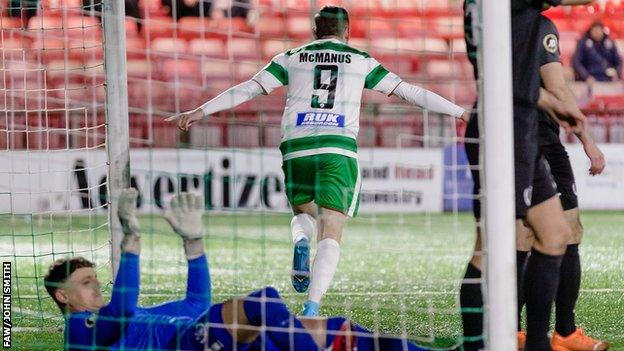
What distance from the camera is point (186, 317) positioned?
4262 mm

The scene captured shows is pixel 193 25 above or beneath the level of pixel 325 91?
above

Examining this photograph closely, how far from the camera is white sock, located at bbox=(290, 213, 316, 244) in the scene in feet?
19.3

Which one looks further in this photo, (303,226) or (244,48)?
(244,48)

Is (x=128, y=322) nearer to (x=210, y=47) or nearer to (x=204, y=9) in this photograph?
(x=204, y=9)

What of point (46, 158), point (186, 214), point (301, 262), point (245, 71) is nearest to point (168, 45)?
point (245, 71)

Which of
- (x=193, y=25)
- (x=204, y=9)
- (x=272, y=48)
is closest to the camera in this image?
(x=204, y=9)

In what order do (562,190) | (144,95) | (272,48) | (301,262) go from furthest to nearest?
(272,48) → (144,95) → (301,262) → (562,190)

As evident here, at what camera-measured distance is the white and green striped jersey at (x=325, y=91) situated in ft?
18.8

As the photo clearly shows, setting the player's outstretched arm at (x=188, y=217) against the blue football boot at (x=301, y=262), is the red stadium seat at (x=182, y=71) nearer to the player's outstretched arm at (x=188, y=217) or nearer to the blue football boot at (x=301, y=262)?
the blue football boot at (x=301, y=262)

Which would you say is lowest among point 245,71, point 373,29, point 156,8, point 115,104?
point 115,104

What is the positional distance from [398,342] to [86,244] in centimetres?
520

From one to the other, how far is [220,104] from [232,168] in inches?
302

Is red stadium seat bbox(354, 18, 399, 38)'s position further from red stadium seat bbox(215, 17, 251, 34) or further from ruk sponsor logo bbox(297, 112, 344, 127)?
ruk sponsor logo bbox(297, 112, 344, 127)

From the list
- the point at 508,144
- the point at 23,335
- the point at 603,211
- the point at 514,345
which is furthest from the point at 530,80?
the point at 603,211
